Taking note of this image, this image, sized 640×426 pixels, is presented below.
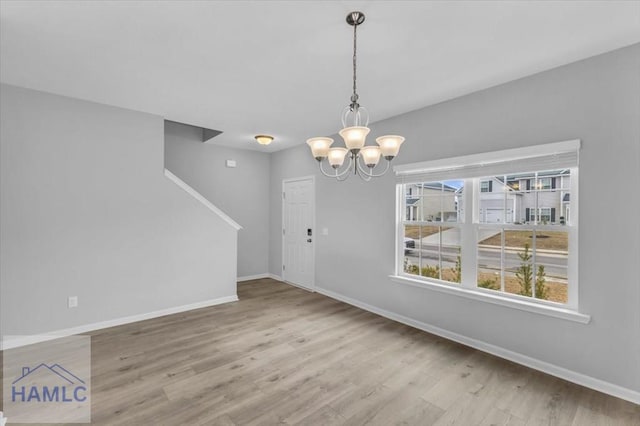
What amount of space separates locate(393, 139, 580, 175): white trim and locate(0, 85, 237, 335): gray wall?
316cm

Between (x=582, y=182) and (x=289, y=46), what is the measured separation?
2.72 meters

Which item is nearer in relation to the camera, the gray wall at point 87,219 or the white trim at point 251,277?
the gray wall at point 87,219

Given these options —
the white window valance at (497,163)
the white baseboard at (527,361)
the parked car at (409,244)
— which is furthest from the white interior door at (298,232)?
the white window valance at (497,163)

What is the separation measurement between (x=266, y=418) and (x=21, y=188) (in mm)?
3502

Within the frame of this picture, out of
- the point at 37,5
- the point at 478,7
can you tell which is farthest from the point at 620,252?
the point at 37,5

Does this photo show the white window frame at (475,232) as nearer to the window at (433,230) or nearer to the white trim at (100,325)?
the window at (433,230)

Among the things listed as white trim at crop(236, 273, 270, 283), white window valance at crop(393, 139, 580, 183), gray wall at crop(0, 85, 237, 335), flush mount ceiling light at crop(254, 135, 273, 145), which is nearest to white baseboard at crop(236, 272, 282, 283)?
white trim at crop(236, 273, 270, 283)

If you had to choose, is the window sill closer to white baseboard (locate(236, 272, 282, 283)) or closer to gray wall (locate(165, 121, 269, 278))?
white baseboard (locate(236, 272, 282, 283))

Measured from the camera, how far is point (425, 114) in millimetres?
3539

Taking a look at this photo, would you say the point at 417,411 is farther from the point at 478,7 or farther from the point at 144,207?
the point at 144,207

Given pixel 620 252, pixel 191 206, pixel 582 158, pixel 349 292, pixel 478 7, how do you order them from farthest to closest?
pixel 349 292 → pixel 191 206 → pixel 582 158 → pixel 620 252 → pixel 478 7

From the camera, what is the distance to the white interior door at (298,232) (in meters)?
5.29

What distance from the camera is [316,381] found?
2.48 m

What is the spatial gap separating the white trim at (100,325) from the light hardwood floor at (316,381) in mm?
139
